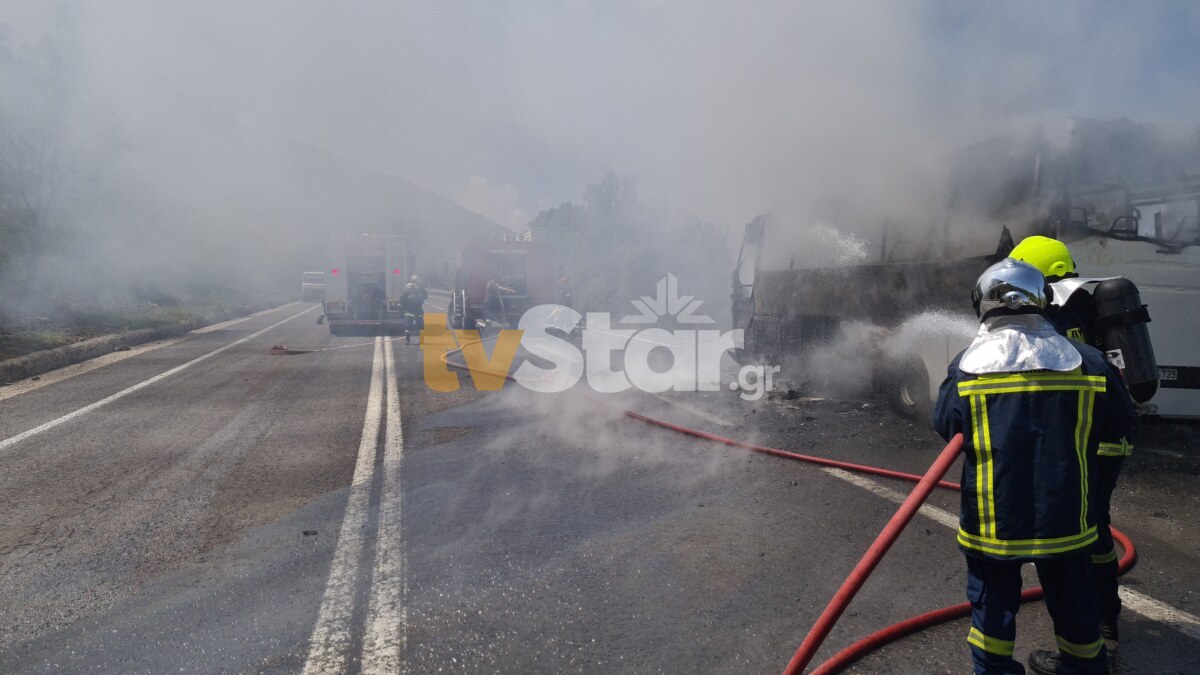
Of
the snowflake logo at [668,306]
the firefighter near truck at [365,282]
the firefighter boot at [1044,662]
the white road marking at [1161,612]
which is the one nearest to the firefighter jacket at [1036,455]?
the firefighter boot at [1044,662]

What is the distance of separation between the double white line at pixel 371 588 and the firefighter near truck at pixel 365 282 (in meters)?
15.1

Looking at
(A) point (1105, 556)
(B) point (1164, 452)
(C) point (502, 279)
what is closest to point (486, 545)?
(A) point (1105, 556)

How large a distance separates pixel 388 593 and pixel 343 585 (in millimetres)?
277

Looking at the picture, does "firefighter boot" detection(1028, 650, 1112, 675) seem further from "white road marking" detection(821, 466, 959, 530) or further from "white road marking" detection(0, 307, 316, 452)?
"white road marking" detection(0, 307, 316, 452)

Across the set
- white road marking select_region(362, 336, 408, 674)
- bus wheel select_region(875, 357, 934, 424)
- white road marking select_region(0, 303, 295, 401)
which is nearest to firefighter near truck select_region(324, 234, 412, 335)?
white road marking select_region(0, 303, 295, 401)

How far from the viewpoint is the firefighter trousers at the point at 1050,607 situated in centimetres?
230

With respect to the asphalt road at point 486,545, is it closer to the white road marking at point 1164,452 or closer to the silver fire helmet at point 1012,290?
the white road marking at point 1164,452

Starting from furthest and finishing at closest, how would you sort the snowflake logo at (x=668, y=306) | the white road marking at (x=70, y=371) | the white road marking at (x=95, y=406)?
the snowflake logo at (x=668, y=306) → the white road marking at (x=70, y=371) → the white road marking at (x=95, y=406)

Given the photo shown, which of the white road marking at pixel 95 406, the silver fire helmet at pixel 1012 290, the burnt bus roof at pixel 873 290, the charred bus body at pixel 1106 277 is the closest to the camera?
the silver fire helmet at pixel 1012 290

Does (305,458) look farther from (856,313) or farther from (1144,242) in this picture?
(1144,242)

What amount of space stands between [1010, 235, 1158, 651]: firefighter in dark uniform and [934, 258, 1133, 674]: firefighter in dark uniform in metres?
0.53

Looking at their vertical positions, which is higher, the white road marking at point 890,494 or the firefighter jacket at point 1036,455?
the firefighter jacket at point 1036,455

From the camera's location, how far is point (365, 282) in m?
20.6

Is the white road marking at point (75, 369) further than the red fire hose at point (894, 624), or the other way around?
the white road marking at point (75, 369)
